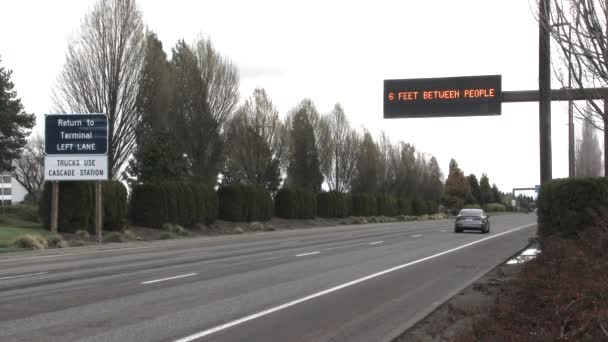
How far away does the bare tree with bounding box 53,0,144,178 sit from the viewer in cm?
3403

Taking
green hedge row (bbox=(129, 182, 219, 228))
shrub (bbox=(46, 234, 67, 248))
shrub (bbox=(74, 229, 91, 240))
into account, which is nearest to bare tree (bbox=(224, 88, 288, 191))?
green hedge row (bbox=(129, 182, 219, 228))

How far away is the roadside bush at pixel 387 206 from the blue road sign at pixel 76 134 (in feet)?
157

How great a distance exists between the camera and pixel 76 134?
29781 mm

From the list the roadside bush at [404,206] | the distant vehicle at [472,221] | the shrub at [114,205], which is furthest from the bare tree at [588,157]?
the roadside bush at [404,206]

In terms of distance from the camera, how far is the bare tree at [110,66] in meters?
34.0

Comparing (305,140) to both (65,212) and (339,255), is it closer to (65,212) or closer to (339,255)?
(65,212)

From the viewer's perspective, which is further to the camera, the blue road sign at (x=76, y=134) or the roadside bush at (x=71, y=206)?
the roadside bush at (x=71, y=206)

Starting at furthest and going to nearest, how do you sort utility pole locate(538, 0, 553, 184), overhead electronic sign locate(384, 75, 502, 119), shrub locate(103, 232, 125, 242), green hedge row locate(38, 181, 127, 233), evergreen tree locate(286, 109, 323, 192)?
evergreen tree locate(286, 109, 323, 192)
green hedge row locate(38, 181, 127, 233)
shrub locate(103, 232, 125, 242)
overhead electronic sign locate(384, 75, 502, 119)
utility pole locate(538, 0, 553, 184)

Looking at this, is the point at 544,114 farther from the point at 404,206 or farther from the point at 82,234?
the point at 404,206

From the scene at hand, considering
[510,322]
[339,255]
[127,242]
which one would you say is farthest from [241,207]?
[510,322]

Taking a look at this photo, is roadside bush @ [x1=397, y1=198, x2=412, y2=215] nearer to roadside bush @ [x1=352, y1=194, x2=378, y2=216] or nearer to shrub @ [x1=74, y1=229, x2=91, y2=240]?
roadside bush @ [x1=352, y1=194, x2=378, y2=216]

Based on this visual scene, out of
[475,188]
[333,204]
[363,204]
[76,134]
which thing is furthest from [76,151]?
[475,188]

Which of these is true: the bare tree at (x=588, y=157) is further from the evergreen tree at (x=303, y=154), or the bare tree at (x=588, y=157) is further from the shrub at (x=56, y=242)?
the shrub at (x=56, y=242)

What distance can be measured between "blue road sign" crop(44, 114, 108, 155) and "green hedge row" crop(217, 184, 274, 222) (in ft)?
52.8
